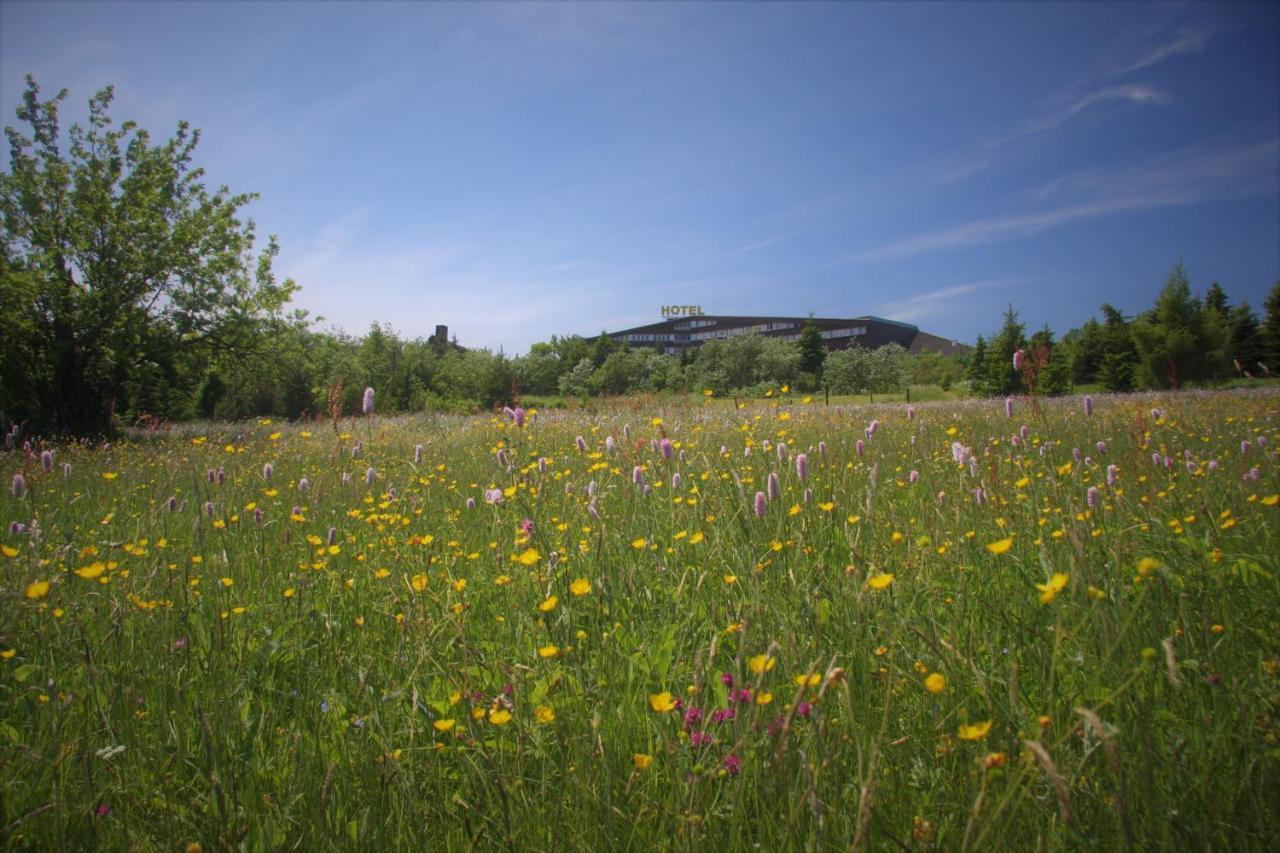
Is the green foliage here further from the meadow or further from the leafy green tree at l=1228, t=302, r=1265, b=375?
the meadow

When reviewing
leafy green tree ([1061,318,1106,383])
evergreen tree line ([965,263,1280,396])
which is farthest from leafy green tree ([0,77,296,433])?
leafy green tree ([1061,318,1106,383])

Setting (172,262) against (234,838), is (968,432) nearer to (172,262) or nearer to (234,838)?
(234,838)

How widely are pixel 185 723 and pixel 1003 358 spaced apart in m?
37.4

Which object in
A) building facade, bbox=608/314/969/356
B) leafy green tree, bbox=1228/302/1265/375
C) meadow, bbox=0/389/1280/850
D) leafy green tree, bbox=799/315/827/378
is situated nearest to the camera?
meadow, bbox=0/389/1280/850

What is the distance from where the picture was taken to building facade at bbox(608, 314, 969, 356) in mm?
81062

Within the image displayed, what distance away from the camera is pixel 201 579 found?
2.68 m

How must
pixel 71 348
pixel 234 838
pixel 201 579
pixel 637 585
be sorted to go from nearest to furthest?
pixel 234 838 < pixel 637 585 < pixel 201 579 < pixel 71 348

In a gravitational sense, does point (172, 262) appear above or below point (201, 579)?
above

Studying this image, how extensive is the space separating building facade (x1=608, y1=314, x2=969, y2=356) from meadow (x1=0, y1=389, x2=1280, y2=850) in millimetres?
74274

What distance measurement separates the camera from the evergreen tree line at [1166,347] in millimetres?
25781

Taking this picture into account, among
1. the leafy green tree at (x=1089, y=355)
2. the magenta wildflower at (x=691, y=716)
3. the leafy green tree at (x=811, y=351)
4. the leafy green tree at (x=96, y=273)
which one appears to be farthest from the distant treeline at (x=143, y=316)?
the leafy green tree at (x=811, y=351)

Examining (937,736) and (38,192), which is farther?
(38,192)

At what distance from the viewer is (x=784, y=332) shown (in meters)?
87.0

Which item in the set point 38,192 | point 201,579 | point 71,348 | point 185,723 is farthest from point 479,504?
point 38,192
